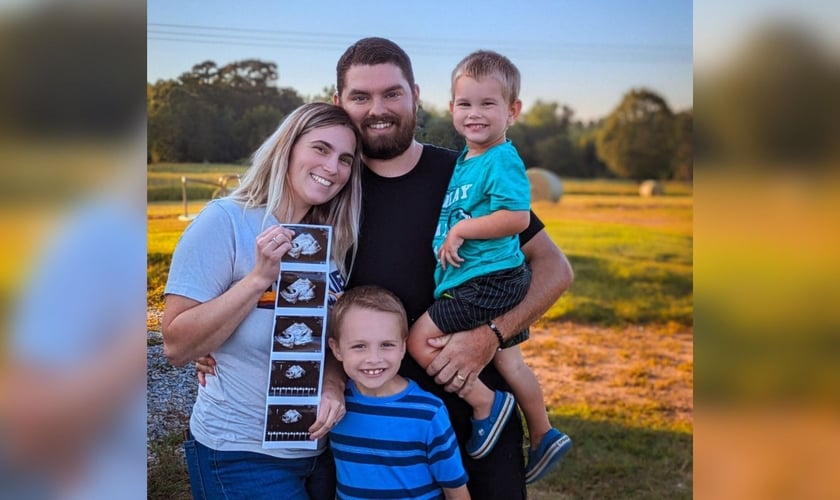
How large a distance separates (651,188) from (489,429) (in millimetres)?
2301

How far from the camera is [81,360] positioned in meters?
2.46

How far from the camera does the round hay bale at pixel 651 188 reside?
13.9 ft

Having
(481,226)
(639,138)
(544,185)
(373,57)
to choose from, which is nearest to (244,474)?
(481,226)

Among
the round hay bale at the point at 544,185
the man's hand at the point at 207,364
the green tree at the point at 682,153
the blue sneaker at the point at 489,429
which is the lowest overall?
the blue sneaker at the point at 489,429

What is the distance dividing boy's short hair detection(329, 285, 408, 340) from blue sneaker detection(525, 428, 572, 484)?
0.67 metres

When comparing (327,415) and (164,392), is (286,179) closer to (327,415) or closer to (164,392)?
(327,415)

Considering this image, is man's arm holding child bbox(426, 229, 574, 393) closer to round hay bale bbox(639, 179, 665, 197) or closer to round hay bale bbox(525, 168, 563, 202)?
round hay bale bbox(525, 168, 563, 202)

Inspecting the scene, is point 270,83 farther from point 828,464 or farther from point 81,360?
point 828,464

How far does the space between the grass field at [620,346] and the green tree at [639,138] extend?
0.11m

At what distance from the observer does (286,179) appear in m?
2.31

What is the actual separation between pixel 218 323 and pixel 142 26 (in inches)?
45.4

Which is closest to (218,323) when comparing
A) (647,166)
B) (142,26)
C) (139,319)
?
(139,319)

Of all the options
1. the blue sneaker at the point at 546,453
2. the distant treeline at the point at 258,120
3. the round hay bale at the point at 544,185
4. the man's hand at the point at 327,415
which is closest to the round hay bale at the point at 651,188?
the distant treeline at the point at 258,120

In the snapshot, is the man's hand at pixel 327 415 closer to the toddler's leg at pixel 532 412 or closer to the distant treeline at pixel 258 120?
the toddler's leg at pixel 532 412
